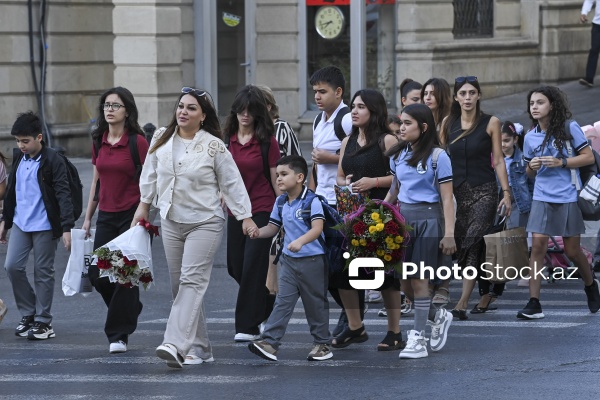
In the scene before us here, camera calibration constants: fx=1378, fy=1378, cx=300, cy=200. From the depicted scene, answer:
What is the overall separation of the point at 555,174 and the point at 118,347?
141 inches

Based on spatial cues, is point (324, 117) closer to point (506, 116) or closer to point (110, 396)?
point (110, 396)

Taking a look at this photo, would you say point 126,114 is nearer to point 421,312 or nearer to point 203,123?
point 203,123

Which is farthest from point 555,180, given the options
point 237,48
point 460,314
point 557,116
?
point 237,48

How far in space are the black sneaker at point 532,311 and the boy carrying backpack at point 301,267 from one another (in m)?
2.00

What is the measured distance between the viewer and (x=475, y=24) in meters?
25.2

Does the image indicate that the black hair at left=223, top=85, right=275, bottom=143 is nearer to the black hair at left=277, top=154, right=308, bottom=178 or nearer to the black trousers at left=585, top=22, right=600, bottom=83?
the black hair at left=277, top=154, right=308, bottom=178

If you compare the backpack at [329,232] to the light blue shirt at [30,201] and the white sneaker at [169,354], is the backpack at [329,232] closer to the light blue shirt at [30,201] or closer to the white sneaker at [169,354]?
the white sneaker at [169,354]

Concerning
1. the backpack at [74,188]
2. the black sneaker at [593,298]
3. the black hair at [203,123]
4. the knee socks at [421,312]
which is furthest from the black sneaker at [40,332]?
the black sneaker at [593,298]

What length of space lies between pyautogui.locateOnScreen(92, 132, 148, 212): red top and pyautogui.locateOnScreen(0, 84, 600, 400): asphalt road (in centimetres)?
104

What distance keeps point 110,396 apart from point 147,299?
14.6 ft

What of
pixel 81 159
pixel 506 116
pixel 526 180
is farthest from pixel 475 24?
pixel 526 180

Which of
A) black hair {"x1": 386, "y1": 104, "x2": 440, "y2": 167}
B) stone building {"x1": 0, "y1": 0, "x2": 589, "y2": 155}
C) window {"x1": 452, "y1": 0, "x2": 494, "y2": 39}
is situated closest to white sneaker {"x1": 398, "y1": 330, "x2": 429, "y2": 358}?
black hair {"x1": 386, "y1": 104, "x2": 440, "y2": 167}

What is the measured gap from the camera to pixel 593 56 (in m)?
24.5

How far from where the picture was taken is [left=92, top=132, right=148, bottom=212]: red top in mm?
9805
